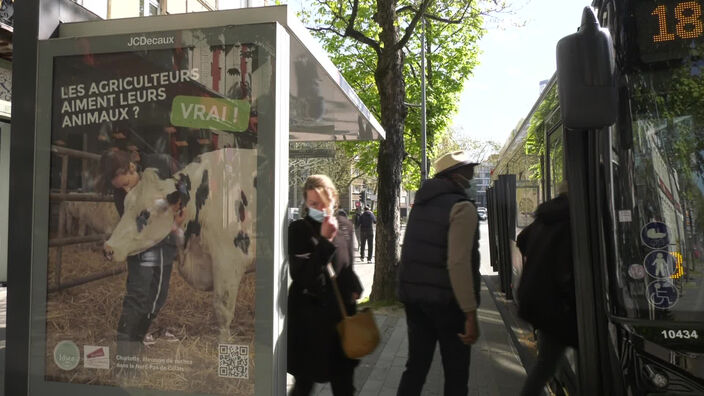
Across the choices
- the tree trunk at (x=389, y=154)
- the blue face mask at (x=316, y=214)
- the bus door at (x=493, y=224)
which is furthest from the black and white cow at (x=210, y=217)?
the bus door at (x=493, y=224)

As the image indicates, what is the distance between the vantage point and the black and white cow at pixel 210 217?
301cm

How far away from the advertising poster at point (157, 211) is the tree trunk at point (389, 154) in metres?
6.22

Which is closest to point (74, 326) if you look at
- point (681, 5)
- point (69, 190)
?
point (69, 190)

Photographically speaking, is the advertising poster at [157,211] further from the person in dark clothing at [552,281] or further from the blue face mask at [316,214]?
the person in dark clothing at [552,281]

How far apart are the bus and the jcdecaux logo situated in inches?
79.6

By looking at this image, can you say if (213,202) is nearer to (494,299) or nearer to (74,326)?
(74,326)

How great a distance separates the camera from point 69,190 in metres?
3.19

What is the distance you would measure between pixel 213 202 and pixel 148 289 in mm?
605

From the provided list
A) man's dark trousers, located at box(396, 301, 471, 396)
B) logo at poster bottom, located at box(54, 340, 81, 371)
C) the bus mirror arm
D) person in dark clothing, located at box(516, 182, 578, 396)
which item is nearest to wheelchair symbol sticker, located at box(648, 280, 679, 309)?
person in dark clothing, located at box(516, 182, 578, 396)

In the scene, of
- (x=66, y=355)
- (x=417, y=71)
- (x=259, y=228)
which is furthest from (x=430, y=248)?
(x=417, y=71)

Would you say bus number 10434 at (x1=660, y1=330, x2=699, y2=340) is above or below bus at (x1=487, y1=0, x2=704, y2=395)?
below

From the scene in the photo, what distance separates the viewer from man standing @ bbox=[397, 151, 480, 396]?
333cm

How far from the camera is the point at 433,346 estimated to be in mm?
3578

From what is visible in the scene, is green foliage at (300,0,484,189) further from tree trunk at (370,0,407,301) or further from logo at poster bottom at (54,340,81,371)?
logo at poster bottom at (54,340,81,371)
